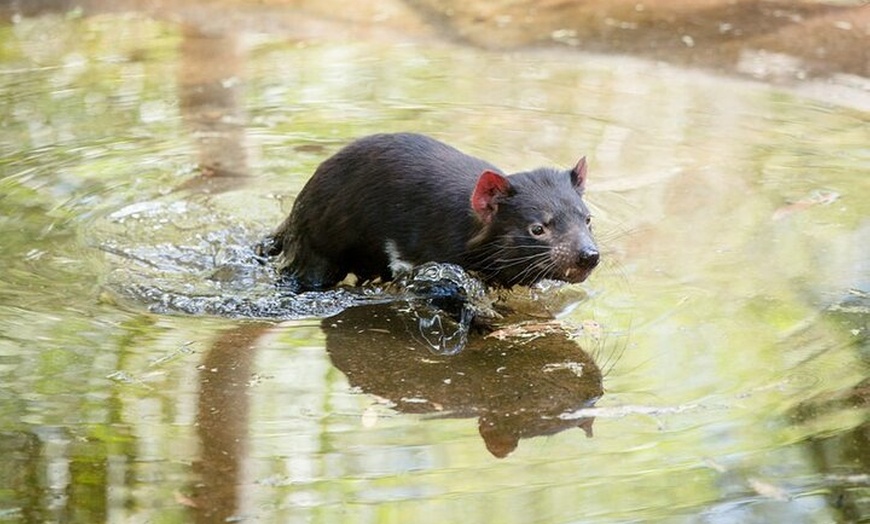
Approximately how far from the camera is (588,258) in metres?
5.86

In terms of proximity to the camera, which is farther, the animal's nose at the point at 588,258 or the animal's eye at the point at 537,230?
the animal's eye at the point at 537,230

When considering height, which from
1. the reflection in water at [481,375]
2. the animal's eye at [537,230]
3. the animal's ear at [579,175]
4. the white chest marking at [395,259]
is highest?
the animal's ear at [579,175]

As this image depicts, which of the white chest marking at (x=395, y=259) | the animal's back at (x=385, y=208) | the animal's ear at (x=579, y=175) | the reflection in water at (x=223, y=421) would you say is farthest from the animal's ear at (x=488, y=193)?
the reflection in water at (x=223, y=421)

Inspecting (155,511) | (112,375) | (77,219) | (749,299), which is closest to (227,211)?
(77,219)

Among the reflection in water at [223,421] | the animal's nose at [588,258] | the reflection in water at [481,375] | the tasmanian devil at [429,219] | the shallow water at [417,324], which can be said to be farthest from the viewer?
the tasmanian devil at [429,219]

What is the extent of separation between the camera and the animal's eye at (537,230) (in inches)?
241

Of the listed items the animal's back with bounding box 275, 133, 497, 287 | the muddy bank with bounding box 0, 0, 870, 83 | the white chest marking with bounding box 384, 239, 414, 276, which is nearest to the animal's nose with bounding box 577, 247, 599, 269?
the animal's back with bounding box 275, 133, 497, 287

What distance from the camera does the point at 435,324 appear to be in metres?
6.21

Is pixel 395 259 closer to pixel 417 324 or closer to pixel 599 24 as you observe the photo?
pixel 417 324

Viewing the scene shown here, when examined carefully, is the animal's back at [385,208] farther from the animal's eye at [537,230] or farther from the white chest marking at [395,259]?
the animal's eye at [537,230]

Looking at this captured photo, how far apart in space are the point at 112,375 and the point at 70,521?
125 cm

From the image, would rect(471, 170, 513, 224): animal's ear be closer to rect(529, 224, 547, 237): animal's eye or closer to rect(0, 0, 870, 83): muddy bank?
rect(529, 224, 547, 237): animal's eye

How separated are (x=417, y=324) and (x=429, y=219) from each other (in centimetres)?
60

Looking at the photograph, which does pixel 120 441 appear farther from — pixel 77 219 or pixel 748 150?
pixel 748 150
